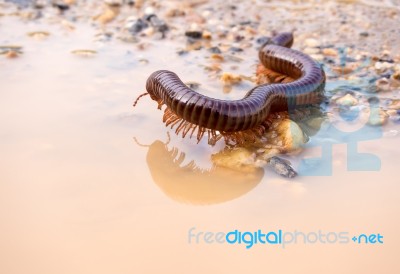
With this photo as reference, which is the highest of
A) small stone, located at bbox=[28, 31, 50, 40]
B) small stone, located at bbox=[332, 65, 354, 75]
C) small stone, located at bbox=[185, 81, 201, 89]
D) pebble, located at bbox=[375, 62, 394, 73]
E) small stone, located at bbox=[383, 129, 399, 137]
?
pebble, located at bbox=[375, 62, 394, 73]

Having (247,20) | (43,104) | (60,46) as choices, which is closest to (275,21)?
(247,20)

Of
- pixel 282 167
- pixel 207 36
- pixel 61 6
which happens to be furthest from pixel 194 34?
pixel 282 167

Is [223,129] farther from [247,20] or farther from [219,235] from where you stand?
[247,20]

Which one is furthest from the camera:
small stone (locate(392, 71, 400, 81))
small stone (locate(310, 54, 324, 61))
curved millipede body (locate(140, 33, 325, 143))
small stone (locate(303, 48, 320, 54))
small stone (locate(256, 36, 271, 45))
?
small stone (locate(256, 36, 271, 45))

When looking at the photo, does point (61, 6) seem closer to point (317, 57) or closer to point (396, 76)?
point (317, 57)

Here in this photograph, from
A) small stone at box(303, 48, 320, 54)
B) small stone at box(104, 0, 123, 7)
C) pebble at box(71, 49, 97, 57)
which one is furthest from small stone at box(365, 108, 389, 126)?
small stone at box(104, 0, 123, 7)

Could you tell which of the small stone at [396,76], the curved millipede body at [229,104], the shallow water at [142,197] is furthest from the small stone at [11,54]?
the small stone at [396,76]

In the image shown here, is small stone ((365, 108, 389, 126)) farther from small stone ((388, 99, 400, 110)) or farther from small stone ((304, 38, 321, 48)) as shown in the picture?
small stone ((304, 38, 321, 48))
